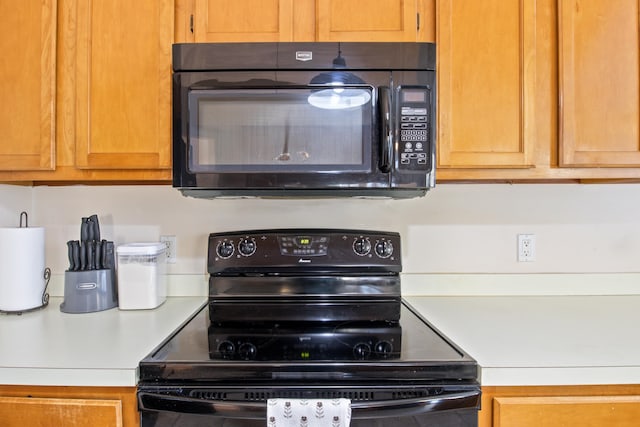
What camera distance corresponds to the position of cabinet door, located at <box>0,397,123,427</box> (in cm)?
81

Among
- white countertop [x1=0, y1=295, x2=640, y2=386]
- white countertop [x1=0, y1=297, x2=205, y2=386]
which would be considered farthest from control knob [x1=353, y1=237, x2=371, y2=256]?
white countertop [x1=0, y1=297, x2=205, y2=386]

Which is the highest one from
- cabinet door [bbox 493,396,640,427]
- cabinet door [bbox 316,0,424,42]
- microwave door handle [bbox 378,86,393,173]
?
cabinet door [bbox 316,0,424,42]

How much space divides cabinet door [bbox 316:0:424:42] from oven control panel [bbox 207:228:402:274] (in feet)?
2.09

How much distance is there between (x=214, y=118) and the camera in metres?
1.04

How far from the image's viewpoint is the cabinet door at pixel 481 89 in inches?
44.5

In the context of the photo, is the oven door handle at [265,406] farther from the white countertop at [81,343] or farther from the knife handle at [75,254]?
the knife handle at [75,254]

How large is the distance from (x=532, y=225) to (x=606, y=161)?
1.27 feet

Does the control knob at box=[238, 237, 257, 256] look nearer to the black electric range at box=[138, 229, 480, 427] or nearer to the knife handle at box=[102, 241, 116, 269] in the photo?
the black electric range at box=[138, 229, 480, 427]

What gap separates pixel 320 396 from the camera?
2.62 feet

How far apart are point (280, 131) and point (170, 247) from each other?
2.39 ft

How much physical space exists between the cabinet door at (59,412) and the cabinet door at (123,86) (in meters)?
0.65

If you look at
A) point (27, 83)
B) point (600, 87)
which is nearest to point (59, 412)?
point (27, 83)

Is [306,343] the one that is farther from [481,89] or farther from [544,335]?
[481,89]

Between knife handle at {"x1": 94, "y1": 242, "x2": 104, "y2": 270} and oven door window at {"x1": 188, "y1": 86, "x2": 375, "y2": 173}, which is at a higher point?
oven door window at {"x1": 188, "y1": 86, "x2": 375, "y2": 173}
